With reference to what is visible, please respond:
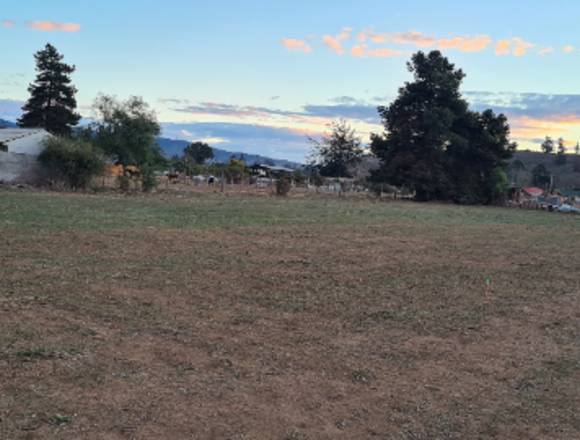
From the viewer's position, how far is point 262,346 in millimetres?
5328

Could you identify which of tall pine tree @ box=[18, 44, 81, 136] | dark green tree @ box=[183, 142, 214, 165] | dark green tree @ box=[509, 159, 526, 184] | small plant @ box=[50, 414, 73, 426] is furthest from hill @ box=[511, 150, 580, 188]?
small plant @ box=[50, 414, 73, 426]

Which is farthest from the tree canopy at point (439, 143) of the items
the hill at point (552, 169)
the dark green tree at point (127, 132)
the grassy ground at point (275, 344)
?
the hill at point (552, 169)

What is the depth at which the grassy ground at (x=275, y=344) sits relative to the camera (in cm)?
380

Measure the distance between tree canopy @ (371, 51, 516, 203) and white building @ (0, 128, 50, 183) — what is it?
23.2 m

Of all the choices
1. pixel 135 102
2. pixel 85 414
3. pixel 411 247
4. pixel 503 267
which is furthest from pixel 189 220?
pixel 135 102

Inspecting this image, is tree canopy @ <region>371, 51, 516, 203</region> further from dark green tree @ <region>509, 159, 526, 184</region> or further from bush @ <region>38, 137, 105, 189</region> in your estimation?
dark green tree @ <region>509, 159, 526, 184</region>

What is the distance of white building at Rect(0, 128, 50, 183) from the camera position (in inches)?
1077

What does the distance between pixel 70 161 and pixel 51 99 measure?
19.2 metres

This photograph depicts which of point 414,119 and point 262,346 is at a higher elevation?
point 414,119

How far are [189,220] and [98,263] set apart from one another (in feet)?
25.8

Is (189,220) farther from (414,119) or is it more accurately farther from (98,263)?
(414,119)

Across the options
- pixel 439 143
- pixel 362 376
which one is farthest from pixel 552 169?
pixel 362 376

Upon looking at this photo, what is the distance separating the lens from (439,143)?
133 feet

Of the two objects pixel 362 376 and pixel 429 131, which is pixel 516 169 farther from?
pixel 362 376
